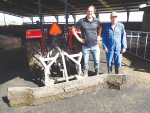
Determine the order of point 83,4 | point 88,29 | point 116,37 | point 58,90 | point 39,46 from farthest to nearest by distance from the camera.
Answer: point 83,4 → point 39,46 → point 116,37 → point 88,29 → point 58,90

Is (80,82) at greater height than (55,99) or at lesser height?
greater

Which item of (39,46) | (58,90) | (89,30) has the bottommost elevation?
(58,90)

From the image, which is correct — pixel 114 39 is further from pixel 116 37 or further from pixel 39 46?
pixel 39 46

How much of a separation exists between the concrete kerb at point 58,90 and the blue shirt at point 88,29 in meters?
0.80

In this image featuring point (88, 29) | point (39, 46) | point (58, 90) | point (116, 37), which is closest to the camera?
point (58, 90)

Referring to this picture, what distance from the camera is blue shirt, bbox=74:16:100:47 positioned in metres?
2.56

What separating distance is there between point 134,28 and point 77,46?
35.0 ft

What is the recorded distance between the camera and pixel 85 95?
247cm

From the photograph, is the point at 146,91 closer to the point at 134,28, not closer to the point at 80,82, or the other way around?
the point at 80,82

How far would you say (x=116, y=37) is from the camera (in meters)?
2.71

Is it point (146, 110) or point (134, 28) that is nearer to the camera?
point (146, 110)

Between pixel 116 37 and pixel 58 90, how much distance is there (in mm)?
1736

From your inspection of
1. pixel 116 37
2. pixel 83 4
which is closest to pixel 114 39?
pixel 116 37

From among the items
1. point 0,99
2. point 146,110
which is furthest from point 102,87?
point 0,99
